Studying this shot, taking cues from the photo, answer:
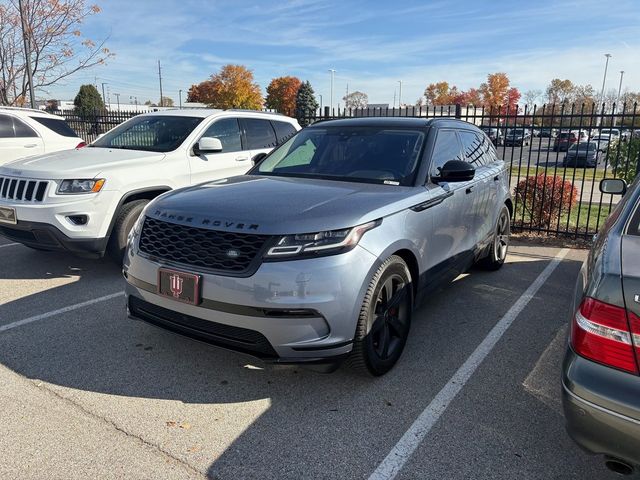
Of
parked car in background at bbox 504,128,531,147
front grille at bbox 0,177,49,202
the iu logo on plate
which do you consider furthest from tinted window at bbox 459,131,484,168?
front grille at bbox 0,177,49,202

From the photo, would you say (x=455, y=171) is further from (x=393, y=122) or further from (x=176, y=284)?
(x=176, y=284)

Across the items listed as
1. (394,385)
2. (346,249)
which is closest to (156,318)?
(346,249)

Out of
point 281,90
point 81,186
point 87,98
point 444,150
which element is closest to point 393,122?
point 444,150

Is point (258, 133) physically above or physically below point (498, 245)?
above

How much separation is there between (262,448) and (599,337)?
1.76 metres

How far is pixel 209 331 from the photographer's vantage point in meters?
3.05

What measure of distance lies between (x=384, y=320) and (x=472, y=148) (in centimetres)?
271

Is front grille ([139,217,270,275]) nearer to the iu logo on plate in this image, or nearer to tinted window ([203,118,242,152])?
the iu logo on plate

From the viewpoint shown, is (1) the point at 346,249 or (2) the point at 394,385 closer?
(1) the point at 346,249

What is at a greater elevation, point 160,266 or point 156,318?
point 160,266

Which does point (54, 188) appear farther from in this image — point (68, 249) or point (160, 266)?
point (160, 266)

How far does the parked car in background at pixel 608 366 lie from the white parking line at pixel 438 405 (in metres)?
0.90

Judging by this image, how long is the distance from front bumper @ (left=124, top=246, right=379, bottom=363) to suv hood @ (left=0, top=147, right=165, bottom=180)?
2.87 metres

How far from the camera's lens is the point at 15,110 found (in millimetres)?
8648
